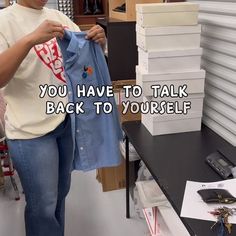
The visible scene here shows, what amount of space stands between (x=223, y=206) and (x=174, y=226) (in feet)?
1.79

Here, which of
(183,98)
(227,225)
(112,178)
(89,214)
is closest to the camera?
(227,225)

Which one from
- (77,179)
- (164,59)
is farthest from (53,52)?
(77,179)

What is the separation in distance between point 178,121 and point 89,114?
0.57m

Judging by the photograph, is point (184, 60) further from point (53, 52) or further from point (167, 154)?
point (53, 52)

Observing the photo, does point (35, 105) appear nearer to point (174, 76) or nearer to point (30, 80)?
point (30, 80)

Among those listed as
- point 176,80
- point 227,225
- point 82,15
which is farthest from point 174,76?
point 82,15

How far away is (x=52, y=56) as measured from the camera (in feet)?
4.86

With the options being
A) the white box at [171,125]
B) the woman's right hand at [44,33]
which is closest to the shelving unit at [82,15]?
the white box at [171,125]

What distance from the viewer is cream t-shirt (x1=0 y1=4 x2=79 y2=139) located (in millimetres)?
1379

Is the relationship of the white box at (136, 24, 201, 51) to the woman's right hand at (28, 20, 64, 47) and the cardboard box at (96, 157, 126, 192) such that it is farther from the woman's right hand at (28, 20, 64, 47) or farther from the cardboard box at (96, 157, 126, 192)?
the cardboard box at (96, 157, 126, 192)

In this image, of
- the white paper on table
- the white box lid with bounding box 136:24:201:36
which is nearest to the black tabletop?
the white paper on table

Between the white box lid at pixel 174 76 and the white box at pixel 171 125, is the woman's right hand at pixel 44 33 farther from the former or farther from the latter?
the white box at pixel 171 125

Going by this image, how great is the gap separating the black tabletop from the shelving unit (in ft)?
5.55

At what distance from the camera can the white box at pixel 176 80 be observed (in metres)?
1.84
